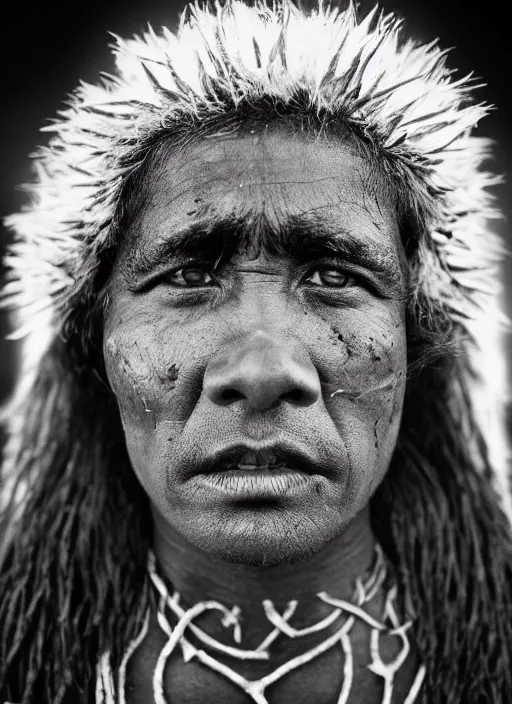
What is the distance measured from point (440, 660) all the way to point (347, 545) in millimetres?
289

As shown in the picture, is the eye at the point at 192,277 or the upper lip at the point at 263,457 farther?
the eye at the point at 192,277

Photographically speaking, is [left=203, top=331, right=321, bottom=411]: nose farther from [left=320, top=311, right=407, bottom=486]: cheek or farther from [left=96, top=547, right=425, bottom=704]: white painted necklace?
[left=96, top=547, right=425, bottom=704]: white painted necklace

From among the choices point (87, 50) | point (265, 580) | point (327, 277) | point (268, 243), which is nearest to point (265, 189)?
point (268, 243)

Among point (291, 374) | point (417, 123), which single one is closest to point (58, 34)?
point (417, 123)

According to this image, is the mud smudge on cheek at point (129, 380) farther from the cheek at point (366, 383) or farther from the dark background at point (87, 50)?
the dark background at point (87, 50)

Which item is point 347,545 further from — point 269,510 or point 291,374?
point 291,374

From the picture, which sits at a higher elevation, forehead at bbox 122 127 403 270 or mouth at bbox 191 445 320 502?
forehead at bbox 122 127 403 270

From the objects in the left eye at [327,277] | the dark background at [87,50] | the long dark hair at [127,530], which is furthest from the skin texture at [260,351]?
the dark background at [87,50]

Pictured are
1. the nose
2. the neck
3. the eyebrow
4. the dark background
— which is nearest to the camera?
the nose

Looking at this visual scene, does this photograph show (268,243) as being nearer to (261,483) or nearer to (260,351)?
(260,351)

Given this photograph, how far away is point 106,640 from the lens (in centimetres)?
158

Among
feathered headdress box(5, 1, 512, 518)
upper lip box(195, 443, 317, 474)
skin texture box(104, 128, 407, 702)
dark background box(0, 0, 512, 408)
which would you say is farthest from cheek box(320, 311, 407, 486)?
dark background box(0, 0, 512, 408)

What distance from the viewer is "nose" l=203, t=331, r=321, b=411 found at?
1289 millimetres

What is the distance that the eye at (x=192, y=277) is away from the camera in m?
1.47
